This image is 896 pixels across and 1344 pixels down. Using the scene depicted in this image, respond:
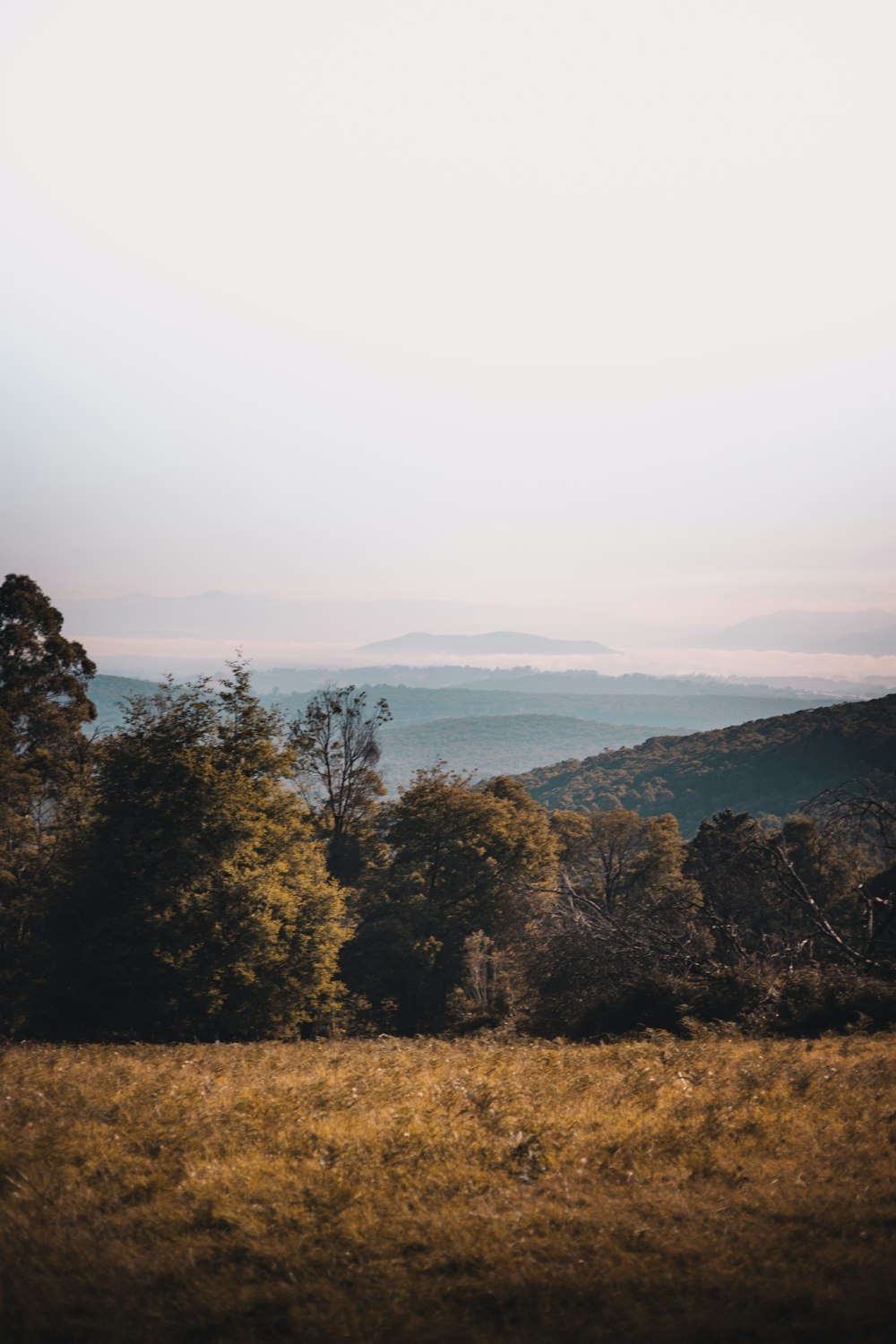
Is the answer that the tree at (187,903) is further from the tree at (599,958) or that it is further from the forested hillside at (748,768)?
the forested hillside at (748,768)

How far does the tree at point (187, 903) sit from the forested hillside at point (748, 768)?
9946 cm

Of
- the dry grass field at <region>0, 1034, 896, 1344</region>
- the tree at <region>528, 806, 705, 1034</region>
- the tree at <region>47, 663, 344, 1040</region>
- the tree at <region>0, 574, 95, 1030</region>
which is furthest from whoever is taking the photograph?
the tree at <region>0, 574, 95, 1030</region>

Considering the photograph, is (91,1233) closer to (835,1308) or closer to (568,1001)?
(835,1308)

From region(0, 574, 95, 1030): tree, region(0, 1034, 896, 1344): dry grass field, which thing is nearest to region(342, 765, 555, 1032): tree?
region(0, 574, 95, 1030): tree

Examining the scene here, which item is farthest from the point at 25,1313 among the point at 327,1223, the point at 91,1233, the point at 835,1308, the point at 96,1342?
the point at 835,1308

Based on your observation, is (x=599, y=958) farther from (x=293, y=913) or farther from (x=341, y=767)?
(x=341, y=767)

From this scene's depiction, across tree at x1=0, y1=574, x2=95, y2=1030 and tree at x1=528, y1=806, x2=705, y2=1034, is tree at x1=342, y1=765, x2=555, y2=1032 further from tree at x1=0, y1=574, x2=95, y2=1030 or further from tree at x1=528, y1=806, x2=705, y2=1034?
tree at x1=0, y1=574, x2=95, y2=1030

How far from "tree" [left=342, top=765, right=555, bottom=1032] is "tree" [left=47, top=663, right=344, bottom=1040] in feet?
24.8

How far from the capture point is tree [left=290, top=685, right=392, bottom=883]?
40.1 meters

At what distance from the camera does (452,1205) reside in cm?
753

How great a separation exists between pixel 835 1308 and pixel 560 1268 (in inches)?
92.6

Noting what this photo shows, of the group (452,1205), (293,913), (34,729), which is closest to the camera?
(452,1205)

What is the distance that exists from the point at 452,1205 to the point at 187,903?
607 inches

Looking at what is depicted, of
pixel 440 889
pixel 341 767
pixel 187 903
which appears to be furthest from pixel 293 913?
pixel 341 767
